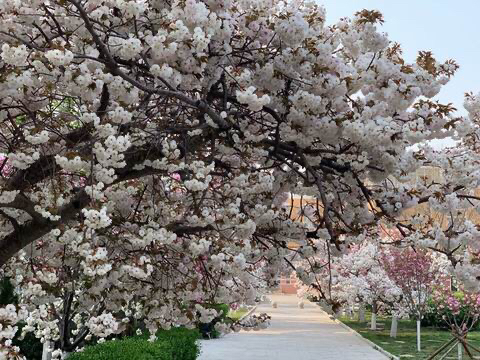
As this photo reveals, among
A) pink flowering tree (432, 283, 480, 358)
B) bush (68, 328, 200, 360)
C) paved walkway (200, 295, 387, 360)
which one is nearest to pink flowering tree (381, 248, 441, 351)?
pink flowering tree (432, 283, 480, 358)

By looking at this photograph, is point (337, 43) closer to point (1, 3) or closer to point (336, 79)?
point (336, 79)

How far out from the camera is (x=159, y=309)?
20.1 feet

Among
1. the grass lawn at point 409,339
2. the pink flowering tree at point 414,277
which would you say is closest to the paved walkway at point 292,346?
the grass lawn at point 409,339

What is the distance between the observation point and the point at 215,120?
4121mm

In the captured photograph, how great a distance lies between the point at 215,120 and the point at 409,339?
17.4m

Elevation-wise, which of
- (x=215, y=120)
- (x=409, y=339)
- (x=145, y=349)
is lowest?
(x=145, y=349)

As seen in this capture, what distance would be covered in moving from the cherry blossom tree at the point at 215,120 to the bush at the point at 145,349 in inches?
83.8

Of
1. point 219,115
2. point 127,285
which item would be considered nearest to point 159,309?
point 127,285

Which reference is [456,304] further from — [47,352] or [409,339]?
[47,352]

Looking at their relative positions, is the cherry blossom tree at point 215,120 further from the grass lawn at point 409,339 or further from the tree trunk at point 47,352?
the grass lawn at point 409,339

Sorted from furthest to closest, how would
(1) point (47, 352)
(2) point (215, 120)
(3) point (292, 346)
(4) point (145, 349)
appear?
(3) point (292, 346), (1) point (47, 352), (4) point (145, 349), (2) point (215, 120)

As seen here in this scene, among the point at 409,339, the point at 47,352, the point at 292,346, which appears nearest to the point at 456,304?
the point at 292,346

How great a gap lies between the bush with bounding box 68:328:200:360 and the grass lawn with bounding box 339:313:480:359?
585 cm

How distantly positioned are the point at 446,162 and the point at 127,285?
315 centimetres
